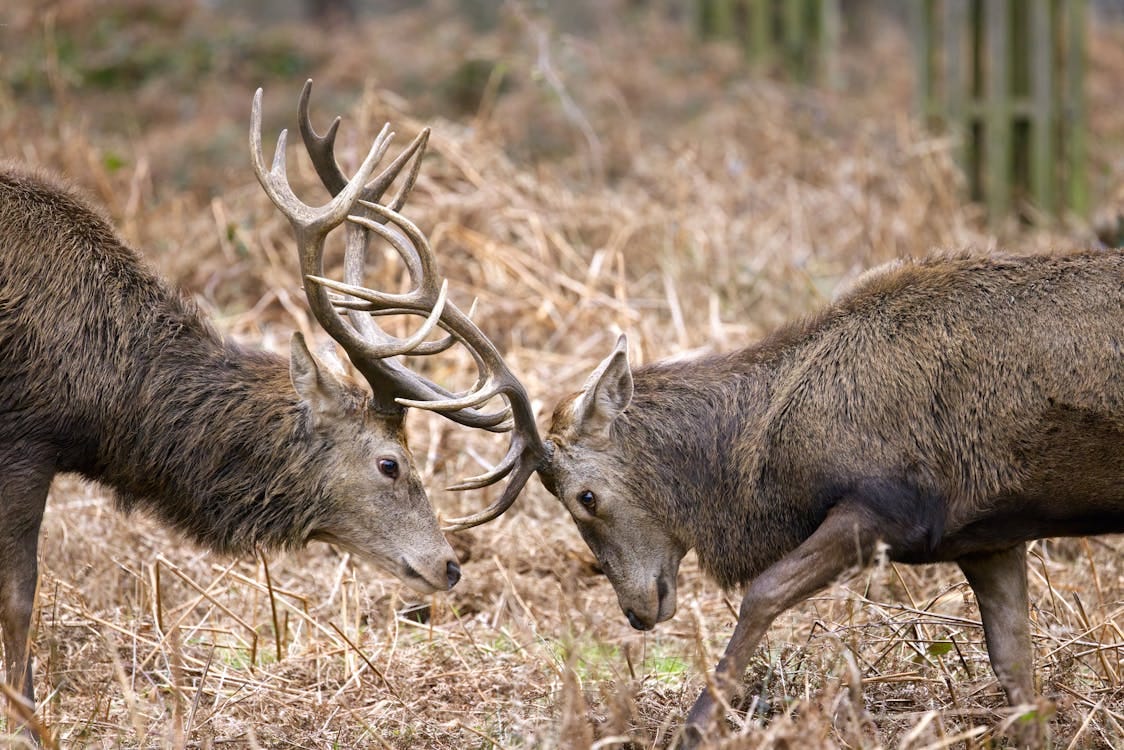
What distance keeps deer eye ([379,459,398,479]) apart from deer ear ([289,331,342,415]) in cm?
32

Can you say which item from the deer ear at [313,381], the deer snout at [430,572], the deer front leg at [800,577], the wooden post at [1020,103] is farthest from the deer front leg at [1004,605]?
the wooden post at [1020,103]

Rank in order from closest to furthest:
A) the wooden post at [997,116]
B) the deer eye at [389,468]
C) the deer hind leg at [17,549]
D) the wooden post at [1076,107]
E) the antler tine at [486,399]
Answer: the deer hind leg at [17,549] → the antler tine at [486,399] → the deer eye at [389,468] → the wooden post at [1076,107] → the wooden post at [997,116]

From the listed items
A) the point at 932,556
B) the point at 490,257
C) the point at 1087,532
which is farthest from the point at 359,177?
the point at 490,257

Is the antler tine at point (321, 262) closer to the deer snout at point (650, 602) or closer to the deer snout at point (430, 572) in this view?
the deer snout at point (430, 572)

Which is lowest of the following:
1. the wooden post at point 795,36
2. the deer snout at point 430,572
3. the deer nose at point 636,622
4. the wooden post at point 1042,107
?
the deer snout at point 430,572

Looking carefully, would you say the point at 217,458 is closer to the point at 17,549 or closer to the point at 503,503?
the point at 17,549

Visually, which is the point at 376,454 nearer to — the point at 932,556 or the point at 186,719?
the point at 186,719

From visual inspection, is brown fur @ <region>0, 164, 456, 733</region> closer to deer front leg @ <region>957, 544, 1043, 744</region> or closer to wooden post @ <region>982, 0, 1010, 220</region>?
deer front leg @ <region>957, 544, 1043, 744</region>

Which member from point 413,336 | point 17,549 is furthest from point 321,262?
point 17,549

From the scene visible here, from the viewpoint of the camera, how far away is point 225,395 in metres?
6.46

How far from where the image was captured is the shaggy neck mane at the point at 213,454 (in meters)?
6.36

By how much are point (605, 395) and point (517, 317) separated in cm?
440

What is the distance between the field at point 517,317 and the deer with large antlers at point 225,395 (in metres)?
0.48

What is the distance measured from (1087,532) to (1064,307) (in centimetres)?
93
